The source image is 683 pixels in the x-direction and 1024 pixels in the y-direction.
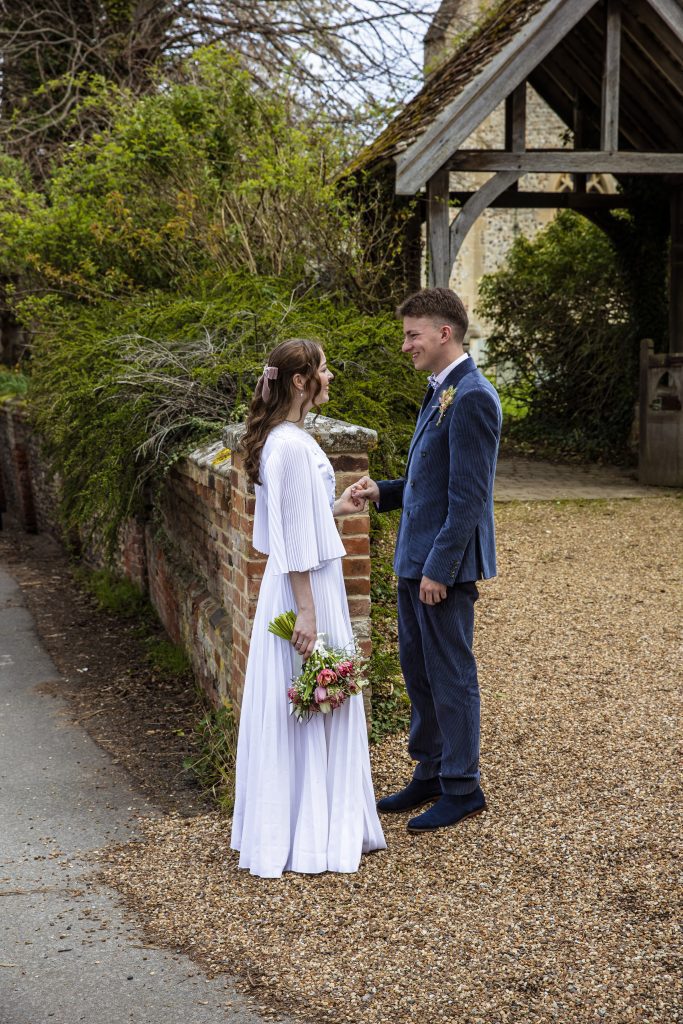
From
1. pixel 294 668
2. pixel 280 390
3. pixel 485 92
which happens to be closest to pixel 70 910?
pixel 294 668

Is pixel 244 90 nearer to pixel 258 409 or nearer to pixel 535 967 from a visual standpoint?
pixel 258 409

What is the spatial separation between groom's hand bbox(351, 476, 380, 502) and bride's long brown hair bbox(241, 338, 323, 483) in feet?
1.75

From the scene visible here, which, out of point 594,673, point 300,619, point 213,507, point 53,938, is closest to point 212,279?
point 213,507

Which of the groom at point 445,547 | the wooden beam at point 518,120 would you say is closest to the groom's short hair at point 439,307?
the groom at point 445,547

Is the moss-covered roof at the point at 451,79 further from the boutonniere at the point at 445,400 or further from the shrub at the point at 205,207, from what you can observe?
the boutonniere at the point at 445,400

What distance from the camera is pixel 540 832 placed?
13.0 ft

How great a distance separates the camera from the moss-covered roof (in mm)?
10016

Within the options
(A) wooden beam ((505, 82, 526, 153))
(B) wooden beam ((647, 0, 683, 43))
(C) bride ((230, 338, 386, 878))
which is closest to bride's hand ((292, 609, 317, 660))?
(C) bride ((230, 338, 386, 878))

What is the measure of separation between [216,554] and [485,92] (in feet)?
18.8

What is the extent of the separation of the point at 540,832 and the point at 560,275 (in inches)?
444

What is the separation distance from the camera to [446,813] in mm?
4008

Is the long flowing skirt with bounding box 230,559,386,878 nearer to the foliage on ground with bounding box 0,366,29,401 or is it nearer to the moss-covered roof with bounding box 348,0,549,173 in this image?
the moss-covered roof with bounding box 348,0,549,173

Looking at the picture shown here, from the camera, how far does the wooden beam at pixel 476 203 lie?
9.71 m

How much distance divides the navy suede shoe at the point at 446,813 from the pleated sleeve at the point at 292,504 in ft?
3.61
